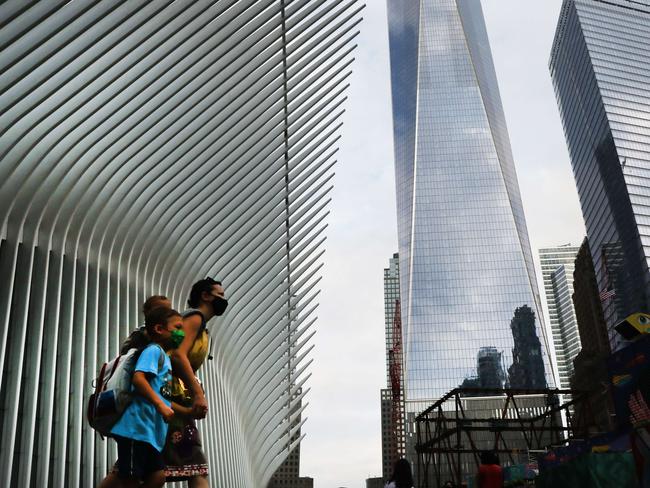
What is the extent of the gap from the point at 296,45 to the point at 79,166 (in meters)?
4.77

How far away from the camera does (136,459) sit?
3217 millimetres

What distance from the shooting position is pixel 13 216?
28.6 feet

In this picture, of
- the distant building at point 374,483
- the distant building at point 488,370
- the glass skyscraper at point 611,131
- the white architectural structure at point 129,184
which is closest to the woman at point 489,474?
the white architectural structure at point 129,184

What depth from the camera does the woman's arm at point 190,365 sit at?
11.2 feet

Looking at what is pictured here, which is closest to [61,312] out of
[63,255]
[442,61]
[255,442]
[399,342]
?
[63,255]

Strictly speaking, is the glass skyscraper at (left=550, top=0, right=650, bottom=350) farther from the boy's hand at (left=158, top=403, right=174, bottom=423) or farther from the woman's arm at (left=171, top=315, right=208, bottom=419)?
the boy's hand at (left=158, top=403, right=174, bottom=423)

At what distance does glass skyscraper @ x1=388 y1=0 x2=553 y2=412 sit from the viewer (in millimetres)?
118125

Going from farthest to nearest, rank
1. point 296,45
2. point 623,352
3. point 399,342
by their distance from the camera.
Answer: point 399,342
point 296,45
point 623,352

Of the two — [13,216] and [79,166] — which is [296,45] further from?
[13,216]

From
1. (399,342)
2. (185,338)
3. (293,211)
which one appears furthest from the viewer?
(399,342)

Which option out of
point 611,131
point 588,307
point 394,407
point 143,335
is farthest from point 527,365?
point 143,335

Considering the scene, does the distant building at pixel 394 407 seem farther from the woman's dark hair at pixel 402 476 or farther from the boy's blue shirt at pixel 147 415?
the boy's blue shirt at pixel 147 415

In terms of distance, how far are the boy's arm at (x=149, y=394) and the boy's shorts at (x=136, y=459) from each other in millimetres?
182

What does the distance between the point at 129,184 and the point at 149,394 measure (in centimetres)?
810
